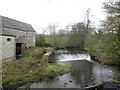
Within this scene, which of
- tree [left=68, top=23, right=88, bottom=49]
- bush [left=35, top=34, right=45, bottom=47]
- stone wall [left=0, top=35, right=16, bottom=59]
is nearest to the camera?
stone wall [left=0, top=35, right=16, bottom=59]

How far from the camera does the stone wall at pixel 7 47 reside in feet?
40.4

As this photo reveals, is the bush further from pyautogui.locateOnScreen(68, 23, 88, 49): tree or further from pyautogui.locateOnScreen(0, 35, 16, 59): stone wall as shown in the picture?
pyautogui.locateOnScreen(0, 35, 16, 59): stone wall

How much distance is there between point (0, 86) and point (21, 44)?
36.9ft

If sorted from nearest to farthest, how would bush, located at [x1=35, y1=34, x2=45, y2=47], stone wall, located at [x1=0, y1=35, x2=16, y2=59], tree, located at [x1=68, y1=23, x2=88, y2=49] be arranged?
stone wall, located at [x1=0, y1=35, x2=16, y2=59] → tree, located at [x1=68, y1=23, x2=88, y2=49] → bush, located at [x1=35, y1=34, x2=45, y2=47]

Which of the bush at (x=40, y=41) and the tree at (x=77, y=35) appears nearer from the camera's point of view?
the tree at (x=77, y=35)

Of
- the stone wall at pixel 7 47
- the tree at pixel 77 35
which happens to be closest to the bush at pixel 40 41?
the tree at pixel 77 35

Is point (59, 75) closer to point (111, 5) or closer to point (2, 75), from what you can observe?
point (2, 75)

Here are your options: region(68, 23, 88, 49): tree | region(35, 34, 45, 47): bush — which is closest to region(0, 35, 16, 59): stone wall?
region(35, 34, 45, 47): bush

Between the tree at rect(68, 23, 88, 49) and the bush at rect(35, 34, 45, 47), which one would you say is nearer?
the tree at rect(68, 23, 88, 49)

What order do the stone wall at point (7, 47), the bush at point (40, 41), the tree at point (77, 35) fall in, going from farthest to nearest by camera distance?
the bush at point (40, 41), the tree at point (77, 35), the stone wall at point (7, 47)

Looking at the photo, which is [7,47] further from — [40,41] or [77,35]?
[77,35]

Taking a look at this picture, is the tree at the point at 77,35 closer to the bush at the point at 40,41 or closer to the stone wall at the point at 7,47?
the bush at the point at 40,41

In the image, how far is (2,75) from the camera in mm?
8609

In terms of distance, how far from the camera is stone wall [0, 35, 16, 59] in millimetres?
12325
